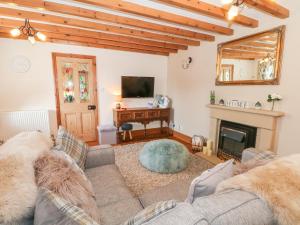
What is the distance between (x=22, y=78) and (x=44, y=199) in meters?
→ 3.81

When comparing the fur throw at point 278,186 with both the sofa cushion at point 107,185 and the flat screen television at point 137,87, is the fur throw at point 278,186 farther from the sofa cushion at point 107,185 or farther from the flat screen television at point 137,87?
the flat screen television at point 137,87

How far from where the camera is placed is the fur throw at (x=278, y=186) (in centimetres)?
79

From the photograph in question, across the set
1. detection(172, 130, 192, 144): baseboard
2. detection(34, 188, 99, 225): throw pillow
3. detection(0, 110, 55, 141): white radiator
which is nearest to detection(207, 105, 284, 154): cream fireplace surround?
detection(172, 130, 192, 144): baseboard

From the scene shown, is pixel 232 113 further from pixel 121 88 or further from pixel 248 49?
pixel 121 88

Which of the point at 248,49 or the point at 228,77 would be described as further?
the point at 228,77

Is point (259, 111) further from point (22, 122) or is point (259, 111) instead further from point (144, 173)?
point (22, 122)

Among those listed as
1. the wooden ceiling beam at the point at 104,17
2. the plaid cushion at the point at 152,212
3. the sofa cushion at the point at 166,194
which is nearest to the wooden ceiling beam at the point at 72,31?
the wooden ceiling beam at the point at 104,17

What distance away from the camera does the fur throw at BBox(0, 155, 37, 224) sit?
0.75 m

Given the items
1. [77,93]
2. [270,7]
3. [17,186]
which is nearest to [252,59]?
[270,7]

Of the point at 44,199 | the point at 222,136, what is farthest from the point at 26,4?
the point at 222,136

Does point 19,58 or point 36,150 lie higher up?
point 19,58

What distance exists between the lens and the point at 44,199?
80cm

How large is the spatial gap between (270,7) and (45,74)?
4.22 metres

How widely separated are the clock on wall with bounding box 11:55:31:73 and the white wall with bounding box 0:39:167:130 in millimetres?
54
